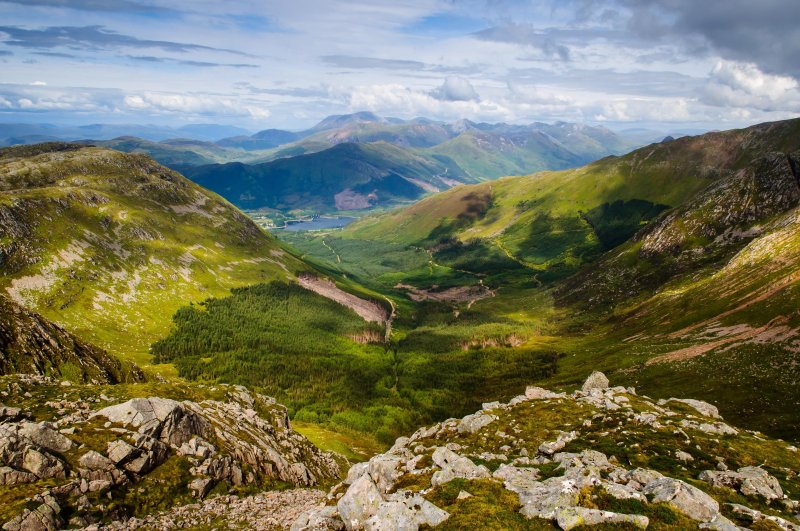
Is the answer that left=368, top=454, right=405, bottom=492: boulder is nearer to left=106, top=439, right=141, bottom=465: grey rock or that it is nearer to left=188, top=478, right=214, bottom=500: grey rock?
left=188, top=478, right=214, bottom=500: grey rock

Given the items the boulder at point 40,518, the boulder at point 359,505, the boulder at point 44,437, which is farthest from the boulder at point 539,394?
the boulder at point 40,518

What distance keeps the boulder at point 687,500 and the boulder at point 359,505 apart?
20676 mm

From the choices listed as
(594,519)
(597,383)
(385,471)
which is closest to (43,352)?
(385,471)

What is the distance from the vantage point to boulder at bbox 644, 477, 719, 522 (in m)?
30.1

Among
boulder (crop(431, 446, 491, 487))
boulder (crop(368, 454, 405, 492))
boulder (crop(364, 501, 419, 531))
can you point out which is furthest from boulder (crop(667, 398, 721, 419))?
boulder (crop(364, 501, 419, 531))

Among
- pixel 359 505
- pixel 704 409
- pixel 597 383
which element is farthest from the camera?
pixel 597 383

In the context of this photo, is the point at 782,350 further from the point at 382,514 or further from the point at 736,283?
the point at 382,514

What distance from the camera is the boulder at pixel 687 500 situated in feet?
98.9

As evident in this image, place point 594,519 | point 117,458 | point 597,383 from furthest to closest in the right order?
point 597,383 → point 117,458 → point 594,519

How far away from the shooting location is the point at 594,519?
94.3 feet

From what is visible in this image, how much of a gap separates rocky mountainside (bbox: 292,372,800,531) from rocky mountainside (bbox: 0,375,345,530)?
16.6 metres

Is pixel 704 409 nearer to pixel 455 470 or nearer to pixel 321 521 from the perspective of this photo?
pixel 455 470

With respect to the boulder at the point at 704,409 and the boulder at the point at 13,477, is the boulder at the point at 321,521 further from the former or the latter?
the boulder at the point at 704,409

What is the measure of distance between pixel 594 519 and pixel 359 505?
1709 centimetres
